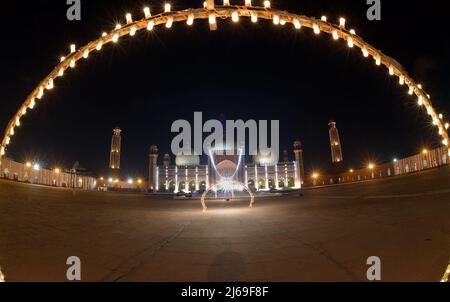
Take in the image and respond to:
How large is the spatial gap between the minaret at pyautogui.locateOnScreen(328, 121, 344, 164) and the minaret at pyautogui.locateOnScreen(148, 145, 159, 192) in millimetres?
65303

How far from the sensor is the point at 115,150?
92.1 meters

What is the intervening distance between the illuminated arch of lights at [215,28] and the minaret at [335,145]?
92642 millimetres

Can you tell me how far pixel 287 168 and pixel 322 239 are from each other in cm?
9180

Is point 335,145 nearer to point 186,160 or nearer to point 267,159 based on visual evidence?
point 267,159

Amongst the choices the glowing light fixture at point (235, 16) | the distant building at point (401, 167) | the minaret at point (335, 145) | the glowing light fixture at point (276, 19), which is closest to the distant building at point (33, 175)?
the glowing light fixture at point (235, 16)

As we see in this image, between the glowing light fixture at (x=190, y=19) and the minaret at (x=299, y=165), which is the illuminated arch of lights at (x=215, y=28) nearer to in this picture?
the glowing light fixture at (x=190, y=19)

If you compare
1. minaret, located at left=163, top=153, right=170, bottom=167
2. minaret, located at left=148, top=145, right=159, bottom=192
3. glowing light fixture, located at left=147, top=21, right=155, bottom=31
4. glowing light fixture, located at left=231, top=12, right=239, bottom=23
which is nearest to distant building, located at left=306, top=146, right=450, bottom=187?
glowing light fixture, located at left=231, top=12, right=239, bottom=23

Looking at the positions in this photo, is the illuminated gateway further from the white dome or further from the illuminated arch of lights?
the illuminated arch of lights

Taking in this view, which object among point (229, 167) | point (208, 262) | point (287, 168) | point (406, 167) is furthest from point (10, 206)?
point (287, 168)

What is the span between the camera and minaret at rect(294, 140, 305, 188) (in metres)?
91.9
